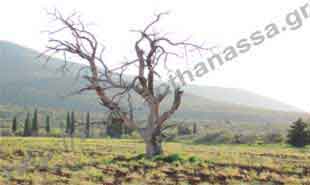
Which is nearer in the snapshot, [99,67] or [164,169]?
[164,169]

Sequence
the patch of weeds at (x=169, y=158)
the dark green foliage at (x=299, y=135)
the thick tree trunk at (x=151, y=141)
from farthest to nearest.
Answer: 1. the dark green foliage at (x=299, y=135)
2. the thick tree trunk at (x=151, y=141)
3. the patch of weeds at (x=169, y=158)

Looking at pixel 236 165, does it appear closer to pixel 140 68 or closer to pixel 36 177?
pixel 140 68

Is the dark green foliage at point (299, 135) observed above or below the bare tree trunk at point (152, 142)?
above

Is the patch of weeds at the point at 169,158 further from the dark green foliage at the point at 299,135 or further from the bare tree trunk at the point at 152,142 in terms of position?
the dark green foliage at the point at 299,135

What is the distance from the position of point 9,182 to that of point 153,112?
11746mm

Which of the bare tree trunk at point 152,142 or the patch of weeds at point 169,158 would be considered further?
the bare tree trunk at point 152,142

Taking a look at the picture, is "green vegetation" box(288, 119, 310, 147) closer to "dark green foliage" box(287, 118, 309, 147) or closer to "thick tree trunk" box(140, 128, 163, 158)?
"dark green foliage" box(287, 118, 309, 147)

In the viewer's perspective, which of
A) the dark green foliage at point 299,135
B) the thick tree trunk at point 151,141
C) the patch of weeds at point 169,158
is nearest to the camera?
the patch of weeds at point 169,158

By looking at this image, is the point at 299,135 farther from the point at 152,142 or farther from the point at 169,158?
the point at 169,158

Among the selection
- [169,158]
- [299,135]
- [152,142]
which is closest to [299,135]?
[299,135]

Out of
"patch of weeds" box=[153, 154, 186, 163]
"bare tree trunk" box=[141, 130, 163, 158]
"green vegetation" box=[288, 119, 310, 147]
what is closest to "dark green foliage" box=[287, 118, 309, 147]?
"green vegetation" box=[288, 119, 310, 147]

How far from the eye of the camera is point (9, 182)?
1533cm

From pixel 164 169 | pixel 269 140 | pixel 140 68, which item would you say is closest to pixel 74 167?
pixel 164 169

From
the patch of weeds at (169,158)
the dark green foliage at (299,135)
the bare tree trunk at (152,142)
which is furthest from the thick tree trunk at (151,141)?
the dark green foliage at (299,135)
